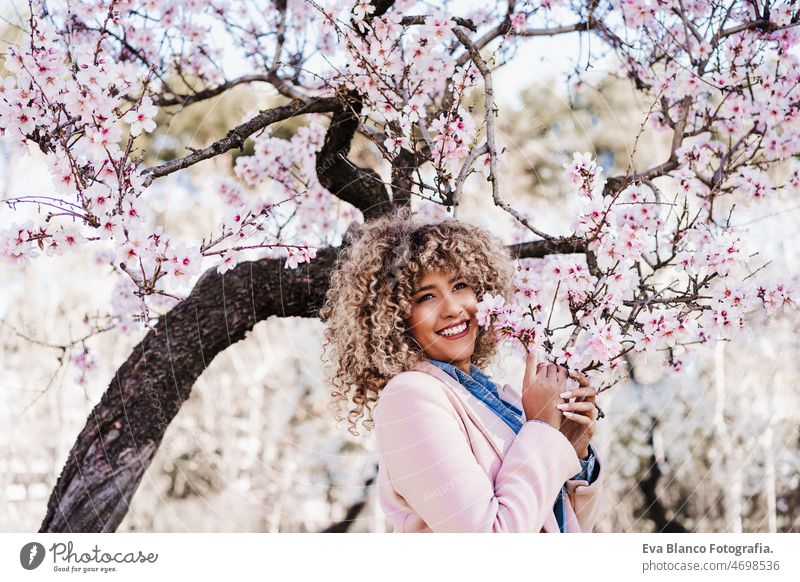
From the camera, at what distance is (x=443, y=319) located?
4.39ft

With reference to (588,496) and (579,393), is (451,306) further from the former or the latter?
(588,496)

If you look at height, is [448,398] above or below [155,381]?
below

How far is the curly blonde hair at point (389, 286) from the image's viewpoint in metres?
1.33

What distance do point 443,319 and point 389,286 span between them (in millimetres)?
107

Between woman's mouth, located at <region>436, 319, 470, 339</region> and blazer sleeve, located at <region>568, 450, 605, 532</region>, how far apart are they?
0.31 meters

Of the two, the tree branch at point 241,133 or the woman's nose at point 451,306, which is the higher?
the tree branch at point 241,133

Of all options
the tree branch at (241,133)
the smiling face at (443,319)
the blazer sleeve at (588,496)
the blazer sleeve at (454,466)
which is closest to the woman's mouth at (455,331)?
the smiling face at (443,319)

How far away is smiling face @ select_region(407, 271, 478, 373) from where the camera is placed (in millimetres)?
1328

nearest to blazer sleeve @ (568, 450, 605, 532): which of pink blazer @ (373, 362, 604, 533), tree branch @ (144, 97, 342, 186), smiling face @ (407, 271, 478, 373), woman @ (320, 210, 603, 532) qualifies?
woman @ (320, 210, 603, 532)

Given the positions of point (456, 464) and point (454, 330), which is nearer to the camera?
point (456, 464)

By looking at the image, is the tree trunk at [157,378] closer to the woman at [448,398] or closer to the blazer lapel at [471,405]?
the woman at [448,398]

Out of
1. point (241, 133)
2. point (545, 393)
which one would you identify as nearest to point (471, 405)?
point (545, 393)

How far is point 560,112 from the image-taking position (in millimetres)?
5316
